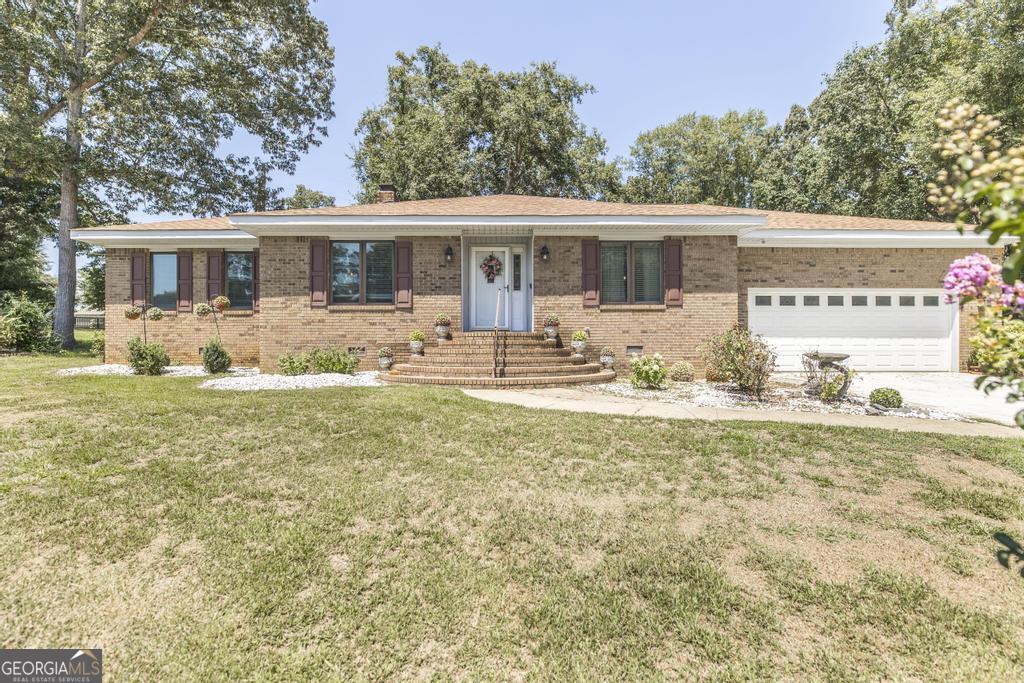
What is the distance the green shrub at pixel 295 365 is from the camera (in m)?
9.27

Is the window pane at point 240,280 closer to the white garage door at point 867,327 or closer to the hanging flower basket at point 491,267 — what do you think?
the hanging flower basket at point 491,267

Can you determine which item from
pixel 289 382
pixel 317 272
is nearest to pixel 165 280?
pixel 317 272

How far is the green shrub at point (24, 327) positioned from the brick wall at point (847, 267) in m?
19.3

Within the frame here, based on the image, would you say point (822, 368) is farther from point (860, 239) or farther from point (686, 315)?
point (860, 239)

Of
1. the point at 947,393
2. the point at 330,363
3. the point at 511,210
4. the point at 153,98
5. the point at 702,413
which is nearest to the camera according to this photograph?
the point at 702,413

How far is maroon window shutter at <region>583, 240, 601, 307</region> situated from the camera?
10.1 meters

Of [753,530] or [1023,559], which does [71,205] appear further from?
[1023,559]

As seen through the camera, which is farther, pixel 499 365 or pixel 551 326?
pixel 551 326

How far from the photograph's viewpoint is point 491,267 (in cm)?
1075

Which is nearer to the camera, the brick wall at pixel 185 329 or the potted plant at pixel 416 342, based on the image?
the potted plant at pixel 416 342

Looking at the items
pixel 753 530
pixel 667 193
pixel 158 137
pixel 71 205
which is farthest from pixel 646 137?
pixel 753 530

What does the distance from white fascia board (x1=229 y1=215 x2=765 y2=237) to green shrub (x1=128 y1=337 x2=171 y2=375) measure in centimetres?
314

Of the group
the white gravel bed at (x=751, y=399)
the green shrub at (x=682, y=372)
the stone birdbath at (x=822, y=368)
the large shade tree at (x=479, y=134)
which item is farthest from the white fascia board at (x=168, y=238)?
the stone birdbath at (x=822, y=368)

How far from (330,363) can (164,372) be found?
12.7 feet
